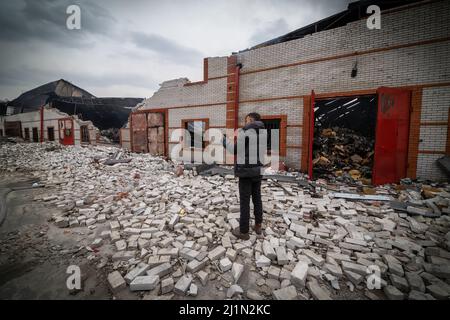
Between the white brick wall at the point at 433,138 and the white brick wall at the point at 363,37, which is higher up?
the white brick wall at the point at 363,37

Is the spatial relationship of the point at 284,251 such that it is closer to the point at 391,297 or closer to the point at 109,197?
the point at 391,297

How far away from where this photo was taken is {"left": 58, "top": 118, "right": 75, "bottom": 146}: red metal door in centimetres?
1573

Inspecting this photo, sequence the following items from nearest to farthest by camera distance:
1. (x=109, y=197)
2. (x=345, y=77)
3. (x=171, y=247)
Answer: (x=171, y=247) < (x=109, y=197) < (x=345, y=77)

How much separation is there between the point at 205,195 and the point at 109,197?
2406 millimetres

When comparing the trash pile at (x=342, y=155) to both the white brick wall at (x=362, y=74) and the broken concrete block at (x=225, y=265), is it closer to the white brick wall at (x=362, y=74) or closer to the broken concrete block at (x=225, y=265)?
the white brick wall at (x=362, y=74)

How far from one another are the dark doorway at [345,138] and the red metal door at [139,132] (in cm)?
1009

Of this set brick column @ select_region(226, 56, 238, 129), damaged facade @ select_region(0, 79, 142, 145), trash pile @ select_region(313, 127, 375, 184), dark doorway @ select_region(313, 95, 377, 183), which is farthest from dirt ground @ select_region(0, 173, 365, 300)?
damaged facade @ select_region(0, 79, 142, 145)

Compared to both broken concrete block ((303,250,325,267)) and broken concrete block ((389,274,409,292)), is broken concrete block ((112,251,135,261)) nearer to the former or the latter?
broken concrete block ((303,250,325,267))

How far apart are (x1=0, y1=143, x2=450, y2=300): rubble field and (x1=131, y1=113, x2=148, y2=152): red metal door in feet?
22.1

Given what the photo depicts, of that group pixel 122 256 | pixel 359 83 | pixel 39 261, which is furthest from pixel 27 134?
pixel 359 83

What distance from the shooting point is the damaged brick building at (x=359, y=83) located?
5156 millimetres

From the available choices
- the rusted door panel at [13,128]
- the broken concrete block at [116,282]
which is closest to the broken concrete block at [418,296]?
the broken concrete block at [116,282]

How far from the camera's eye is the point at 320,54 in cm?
662
